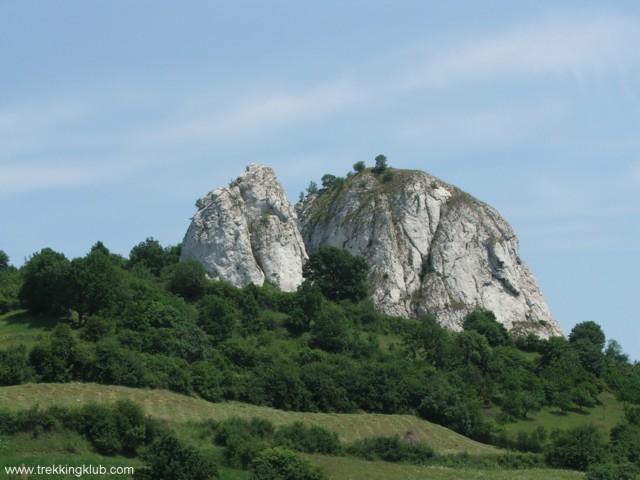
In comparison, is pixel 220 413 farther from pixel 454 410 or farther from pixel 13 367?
pixel 454 410

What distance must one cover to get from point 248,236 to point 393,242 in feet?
74.8

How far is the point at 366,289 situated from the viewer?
13212 centimetres

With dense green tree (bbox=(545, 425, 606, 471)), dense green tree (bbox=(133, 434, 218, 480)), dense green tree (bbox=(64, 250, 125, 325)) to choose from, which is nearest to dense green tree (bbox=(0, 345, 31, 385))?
dense green tree (bbox=(64, 250, 125, 325))

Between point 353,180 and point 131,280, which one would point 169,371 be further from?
point 353,180

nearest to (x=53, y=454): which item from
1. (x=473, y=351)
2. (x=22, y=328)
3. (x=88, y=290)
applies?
(x=22, y=328)

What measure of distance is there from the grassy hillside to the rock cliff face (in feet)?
141

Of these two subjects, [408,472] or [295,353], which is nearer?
[408,472]

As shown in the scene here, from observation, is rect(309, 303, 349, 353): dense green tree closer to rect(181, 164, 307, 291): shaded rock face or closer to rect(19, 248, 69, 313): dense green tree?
rect(181, 164, 307, 291): shaded rock face

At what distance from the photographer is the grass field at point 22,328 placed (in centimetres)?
8894

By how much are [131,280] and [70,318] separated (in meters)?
10.9

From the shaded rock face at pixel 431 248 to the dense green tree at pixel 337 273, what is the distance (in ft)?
23.9

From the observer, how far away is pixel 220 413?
80.2m

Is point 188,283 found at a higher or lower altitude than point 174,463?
higher

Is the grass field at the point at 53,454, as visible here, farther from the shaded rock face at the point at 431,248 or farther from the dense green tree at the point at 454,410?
the shaded rock face at the point at 431,248
